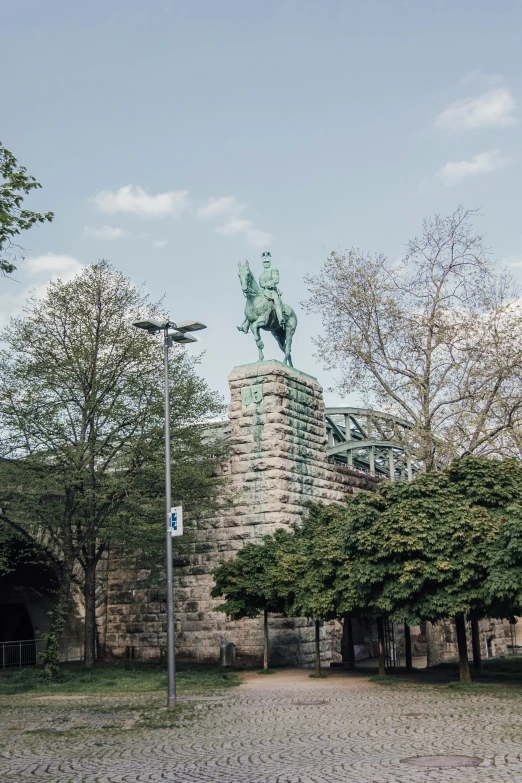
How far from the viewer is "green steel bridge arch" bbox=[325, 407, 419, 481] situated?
26.9 metres

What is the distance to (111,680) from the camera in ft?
64.8

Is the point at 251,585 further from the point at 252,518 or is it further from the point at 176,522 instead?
the point at 176,522

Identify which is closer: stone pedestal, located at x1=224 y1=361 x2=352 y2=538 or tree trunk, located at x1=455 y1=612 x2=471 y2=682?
tree trunk, located at x1=455 y1=612 x2=471 y2=682

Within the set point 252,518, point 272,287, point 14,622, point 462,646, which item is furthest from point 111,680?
point 14,622

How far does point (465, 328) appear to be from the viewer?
25.6 meters

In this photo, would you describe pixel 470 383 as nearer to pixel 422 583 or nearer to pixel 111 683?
pixel 422 583

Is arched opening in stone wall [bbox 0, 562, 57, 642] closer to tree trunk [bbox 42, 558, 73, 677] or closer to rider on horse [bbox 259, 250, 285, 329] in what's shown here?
tree trunk [bbox 42, 558, 73, 677]

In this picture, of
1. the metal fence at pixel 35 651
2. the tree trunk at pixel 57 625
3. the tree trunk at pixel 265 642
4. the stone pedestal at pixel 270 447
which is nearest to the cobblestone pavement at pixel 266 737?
the tree trunk at pixel 57 625

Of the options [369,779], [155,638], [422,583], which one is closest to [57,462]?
[155,638]

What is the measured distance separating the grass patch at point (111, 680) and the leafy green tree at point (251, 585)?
1631 mm

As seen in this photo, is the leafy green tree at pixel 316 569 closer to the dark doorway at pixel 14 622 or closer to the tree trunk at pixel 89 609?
the tree trunk at pixel 89 609

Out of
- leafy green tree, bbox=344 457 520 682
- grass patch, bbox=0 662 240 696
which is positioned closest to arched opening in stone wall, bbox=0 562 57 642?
grass patch, bbox=0 662 240 696

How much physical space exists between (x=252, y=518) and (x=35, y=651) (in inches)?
366

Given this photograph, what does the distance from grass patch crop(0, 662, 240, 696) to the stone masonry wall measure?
1889 millimetres
